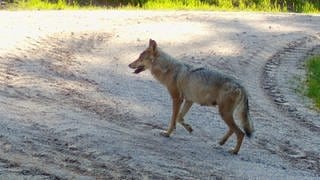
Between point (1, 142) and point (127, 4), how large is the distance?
53.0 feet

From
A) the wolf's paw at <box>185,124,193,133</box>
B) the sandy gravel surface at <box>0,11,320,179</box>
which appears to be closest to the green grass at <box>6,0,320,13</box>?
the sandy gravel surface at <box>0,11,320,179</box>

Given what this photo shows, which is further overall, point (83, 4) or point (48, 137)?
point (83, 4)

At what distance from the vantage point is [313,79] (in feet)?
47.5

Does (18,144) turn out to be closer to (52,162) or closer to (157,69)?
(52,162)

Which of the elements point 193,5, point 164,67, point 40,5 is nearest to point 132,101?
point 164,67

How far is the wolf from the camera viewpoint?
827 centimetres

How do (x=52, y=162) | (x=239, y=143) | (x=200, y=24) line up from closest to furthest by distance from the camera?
(x=52, y=162), (x=239, y=143), (x=200, y=24)

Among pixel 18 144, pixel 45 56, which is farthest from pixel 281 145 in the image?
pixel 45 56

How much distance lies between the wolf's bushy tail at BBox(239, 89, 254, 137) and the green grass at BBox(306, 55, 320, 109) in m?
4.26

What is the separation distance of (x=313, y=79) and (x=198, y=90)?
21.2 ft

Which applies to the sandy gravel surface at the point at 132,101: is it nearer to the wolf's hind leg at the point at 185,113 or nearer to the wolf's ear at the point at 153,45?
the wolf's hind leg at the point at 185,113

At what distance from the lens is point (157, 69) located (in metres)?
9.13

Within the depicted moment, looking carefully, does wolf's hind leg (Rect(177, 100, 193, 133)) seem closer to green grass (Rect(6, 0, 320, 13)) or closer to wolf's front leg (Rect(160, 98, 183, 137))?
wolf's front leg (Rect(160, 98, 183, 137))

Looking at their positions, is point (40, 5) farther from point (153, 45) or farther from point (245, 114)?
point (245, 114)
